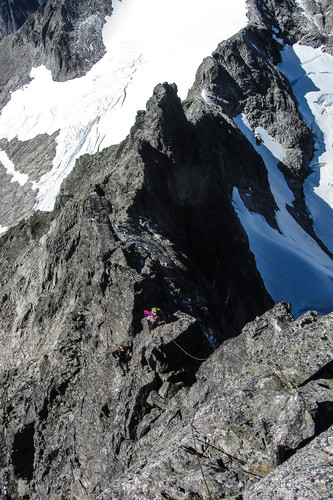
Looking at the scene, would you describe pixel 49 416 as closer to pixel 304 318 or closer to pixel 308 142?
pixel 304 318

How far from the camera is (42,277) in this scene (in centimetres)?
2195

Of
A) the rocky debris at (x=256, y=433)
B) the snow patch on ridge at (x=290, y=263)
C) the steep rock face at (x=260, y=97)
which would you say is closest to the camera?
the rocky debris at (x=256, y=433)

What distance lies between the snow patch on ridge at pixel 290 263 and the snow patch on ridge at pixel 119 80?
2746 centimetres

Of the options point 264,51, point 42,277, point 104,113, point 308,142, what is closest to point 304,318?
point 42,277

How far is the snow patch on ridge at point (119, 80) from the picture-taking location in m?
62.1

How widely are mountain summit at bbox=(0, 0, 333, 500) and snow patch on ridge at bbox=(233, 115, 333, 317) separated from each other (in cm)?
15

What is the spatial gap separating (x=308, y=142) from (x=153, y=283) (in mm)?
48421

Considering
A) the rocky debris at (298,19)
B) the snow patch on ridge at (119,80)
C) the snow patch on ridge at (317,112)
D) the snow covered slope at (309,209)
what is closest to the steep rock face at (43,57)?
the snow patch on ridge at (119,80)

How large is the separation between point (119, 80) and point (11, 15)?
73876 millimetres

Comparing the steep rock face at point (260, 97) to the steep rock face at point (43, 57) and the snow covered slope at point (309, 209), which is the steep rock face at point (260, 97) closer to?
the snow covered slope at point (309, 209)

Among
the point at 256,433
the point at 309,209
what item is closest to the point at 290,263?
the point at 309,209

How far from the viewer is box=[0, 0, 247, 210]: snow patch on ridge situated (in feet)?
204

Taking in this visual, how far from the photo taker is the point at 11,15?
123 meters

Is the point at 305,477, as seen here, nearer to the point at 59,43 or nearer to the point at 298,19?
the point at 298,19
